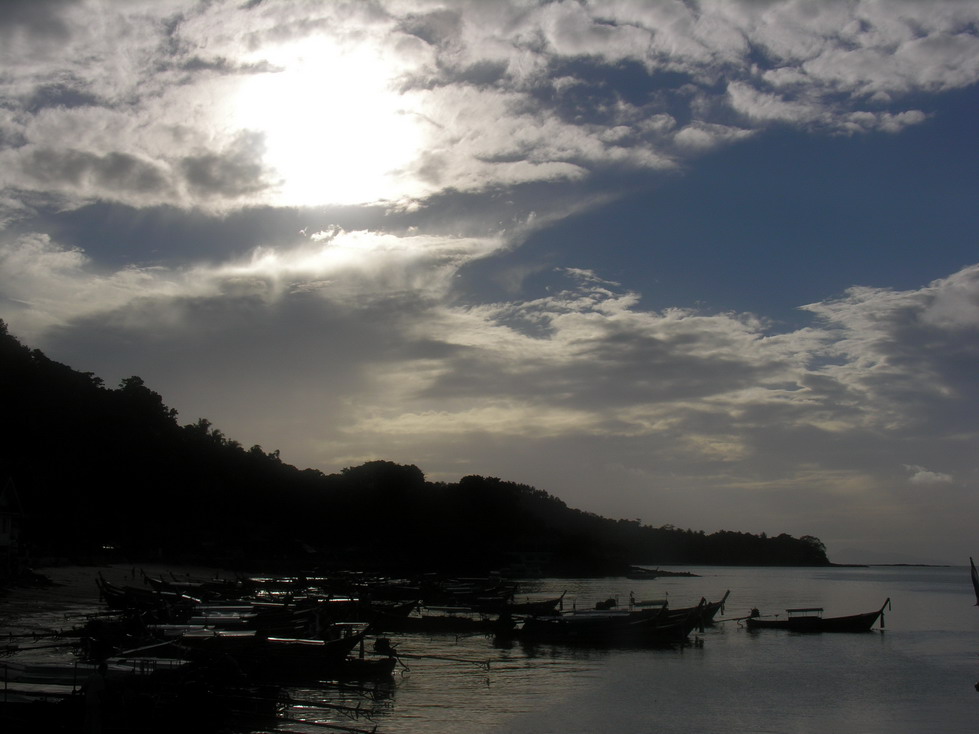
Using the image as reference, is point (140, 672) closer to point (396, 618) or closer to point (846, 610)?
point (396, 618)

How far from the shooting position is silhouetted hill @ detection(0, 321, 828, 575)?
319ft

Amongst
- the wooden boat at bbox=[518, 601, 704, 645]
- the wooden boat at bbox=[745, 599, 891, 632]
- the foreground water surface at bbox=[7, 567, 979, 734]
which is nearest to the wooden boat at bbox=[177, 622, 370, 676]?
the foreground water surface at bbox=[7, 567, 979, 734]

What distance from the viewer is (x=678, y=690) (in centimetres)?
3431

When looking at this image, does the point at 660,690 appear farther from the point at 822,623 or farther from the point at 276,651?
the point at 822,623

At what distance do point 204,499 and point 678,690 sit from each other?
9558 centimetres

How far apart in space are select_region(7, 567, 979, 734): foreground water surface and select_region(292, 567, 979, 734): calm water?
7cm

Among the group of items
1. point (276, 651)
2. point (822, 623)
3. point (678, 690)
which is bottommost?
point (822, 623)

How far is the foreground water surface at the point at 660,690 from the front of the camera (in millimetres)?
26828

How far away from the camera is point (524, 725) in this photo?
26.3m

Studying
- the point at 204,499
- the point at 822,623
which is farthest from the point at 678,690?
the point at 204,499

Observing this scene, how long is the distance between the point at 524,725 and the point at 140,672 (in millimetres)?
11394

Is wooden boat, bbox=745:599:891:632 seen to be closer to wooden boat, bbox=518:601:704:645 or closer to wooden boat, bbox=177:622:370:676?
wooden boat, bbox=518:601:704:645

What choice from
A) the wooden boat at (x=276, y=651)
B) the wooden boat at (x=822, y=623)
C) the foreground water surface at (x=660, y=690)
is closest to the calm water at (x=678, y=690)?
the foreground water surface at (x=660, y=690)

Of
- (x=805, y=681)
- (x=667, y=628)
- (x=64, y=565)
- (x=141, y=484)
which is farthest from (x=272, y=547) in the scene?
(x=805, y=681)
